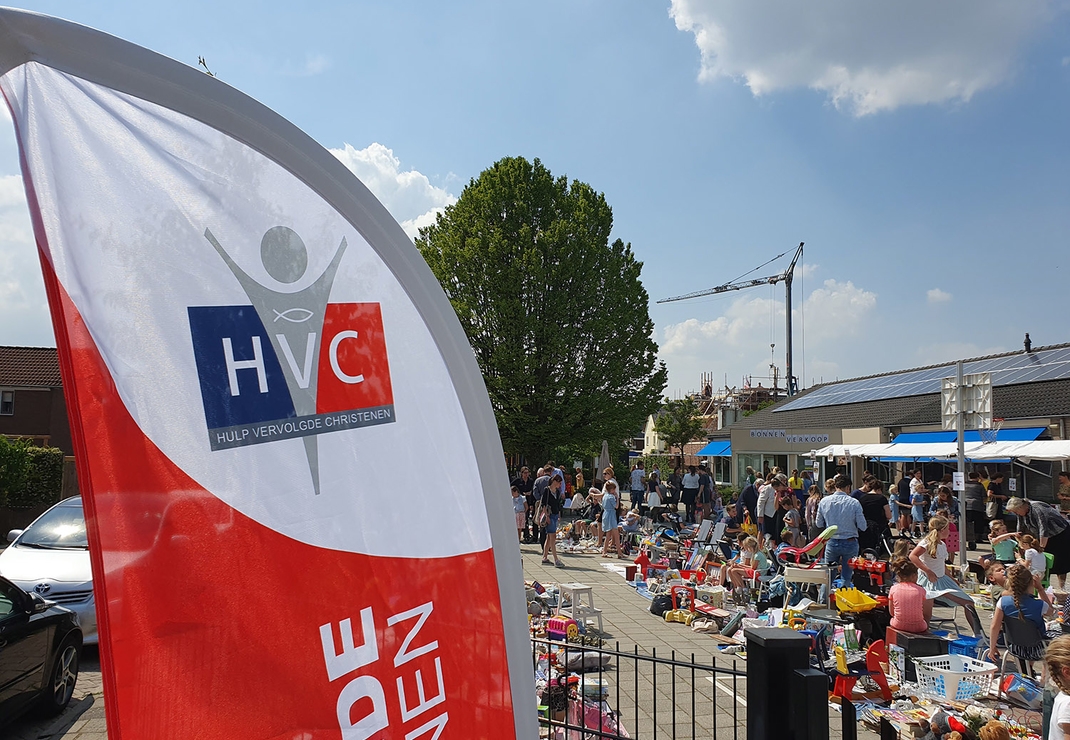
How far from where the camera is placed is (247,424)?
1560 mm

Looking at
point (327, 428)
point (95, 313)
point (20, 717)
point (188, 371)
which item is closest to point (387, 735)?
point (327, 428)

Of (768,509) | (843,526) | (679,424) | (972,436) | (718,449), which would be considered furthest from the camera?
(679,424)

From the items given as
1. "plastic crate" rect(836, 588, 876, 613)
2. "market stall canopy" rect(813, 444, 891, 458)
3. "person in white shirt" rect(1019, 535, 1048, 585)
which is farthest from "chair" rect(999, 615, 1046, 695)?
"market stall canopy" rect(813, 444, 891, 458)

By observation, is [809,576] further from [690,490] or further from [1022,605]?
[690,490]

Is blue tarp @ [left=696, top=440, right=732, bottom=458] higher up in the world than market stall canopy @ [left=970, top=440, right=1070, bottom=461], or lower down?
lower down

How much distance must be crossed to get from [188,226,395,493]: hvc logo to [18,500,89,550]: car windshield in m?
7.83

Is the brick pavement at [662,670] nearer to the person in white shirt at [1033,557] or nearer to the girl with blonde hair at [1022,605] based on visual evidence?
the girl with blonde hair at [1022,605]

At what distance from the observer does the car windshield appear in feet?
26.4

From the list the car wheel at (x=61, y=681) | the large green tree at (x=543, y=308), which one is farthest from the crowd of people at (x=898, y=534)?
the car wheel at (x=61, y=681)

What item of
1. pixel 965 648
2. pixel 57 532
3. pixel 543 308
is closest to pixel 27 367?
pixel 543 308

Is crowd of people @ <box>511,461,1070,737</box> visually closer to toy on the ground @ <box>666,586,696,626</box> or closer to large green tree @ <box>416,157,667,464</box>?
toy on the ground @ <box>666,586,696,626</box>

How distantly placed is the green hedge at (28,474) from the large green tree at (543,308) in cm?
1224

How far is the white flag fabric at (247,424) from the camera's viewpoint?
1375 millimetres

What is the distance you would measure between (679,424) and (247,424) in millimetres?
56868
